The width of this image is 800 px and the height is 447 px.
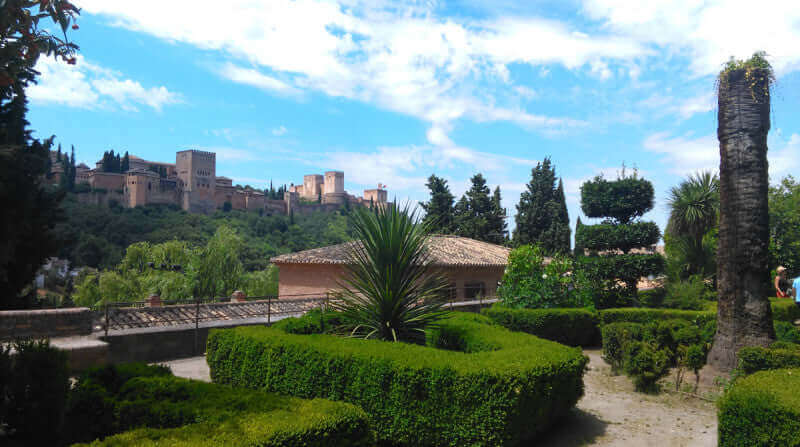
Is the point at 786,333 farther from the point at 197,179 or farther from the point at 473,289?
the point at 197,179

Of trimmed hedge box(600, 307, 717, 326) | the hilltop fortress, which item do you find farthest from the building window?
the hilltop fortress

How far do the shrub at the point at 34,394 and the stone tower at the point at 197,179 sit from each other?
285 ft

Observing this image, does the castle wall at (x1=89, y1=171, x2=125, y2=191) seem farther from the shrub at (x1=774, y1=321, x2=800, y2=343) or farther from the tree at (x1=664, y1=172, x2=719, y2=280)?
the shrub at (x1=774, y1=321, x2=800, y2=343)

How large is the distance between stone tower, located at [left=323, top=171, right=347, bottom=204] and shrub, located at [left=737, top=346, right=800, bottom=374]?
102 m

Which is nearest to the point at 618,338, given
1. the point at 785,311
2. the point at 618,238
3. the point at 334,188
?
the point at 618,238

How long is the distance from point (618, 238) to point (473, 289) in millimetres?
9835

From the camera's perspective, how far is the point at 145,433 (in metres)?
3.12

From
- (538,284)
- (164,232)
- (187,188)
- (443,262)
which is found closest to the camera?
(538,284)

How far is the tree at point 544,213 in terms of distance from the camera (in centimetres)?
3170

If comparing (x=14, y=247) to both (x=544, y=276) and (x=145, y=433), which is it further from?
(x=544, y=276)

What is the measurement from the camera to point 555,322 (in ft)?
38.0

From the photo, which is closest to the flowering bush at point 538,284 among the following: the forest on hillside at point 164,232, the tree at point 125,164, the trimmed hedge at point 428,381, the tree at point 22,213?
the trimmed hedge at point 428,381

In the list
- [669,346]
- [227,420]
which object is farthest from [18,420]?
[669,346]

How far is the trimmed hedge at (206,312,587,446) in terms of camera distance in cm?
443
